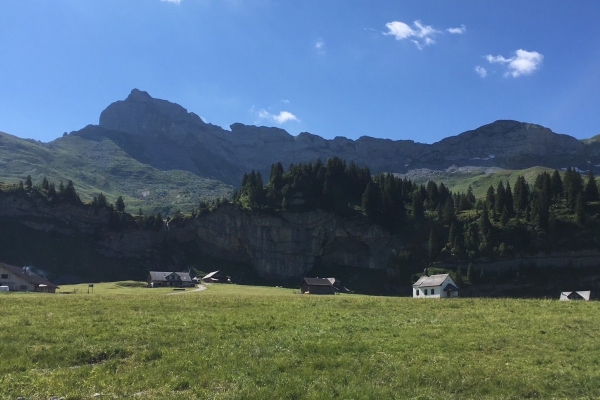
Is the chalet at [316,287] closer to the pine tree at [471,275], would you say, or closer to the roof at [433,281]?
the roof at [433,281]

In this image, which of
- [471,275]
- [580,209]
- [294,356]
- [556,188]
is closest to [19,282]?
[294,356]

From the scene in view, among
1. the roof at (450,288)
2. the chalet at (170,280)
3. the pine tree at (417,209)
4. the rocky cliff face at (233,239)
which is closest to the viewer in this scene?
the roof at (450,288)

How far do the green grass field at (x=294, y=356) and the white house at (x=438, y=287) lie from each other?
56.0 m

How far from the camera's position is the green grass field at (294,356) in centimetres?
1509

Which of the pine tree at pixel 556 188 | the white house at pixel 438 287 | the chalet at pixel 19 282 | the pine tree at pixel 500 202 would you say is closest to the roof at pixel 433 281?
the white house at pixel 438 287

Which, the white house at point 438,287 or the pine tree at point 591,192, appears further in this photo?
the pine tree at point 591,192

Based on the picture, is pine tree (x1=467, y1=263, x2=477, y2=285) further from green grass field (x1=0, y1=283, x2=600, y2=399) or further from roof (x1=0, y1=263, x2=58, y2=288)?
roof (x1=0, y1=263, x2=58, y2=288)

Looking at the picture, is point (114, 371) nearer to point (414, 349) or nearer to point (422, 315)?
point (414, 349)

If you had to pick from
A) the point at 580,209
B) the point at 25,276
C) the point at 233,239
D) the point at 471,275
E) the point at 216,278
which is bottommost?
the point at 216,278

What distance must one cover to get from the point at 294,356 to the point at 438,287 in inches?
2875

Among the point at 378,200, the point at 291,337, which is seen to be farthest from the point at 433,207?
the point at 291,337

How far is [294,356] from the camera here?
19.2m

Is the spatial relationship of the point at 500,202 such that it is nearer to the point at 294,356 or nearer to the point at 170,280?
the point at 170,280

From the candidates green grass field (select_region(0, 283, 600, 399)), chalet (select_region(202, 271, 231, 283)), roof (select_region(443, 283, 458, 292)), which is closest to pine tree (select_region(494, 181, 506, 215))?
roof (select_region(443, 283, 458, 292))
